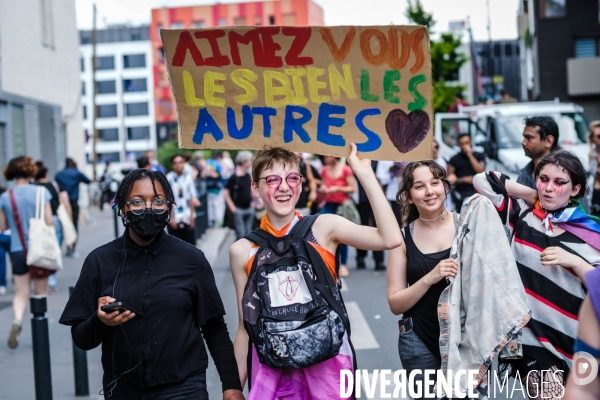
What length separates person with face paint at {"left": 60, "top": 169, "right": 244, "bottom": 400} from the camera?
3.52m

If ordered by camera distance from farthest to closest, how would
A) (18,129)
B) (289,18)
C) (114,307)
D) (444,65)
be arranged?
(289,18) → (444,65) → (18,129) → (114,307)

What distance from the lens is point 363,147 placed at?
3.87 m

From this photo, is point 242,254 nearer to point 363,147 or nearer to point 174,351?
point 174,351

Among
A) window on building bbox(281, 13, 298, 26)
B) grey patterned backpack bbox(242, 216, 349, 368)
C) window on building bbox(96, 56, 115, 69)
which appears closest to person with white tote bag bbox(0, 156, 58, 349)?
grey patterned backpack bbox(242, 216, 349, 368)

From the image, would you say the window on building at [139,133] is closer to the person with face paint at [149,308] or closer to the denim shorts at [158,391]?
the person with face paint at [149,308]

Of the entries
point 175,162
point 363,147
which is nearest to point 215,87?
point 363,147

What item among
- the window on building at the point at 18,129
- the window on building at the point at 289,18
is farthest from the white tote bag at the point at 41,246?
the window on building at the point at 289,18

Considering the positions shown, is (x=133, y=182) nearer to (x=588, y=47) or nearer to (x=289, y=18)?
(x=588, y=47)

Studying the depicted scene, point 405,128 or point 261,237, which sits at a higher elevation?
point 405,128

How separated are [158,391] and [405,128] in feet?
5.28

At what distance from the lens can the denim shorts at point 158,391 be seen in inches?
140

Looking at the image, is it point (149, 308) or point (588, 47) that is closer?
point (149, 308)

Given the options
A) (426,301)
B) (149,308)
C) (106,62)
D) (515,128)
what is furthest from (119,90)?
(149,308)

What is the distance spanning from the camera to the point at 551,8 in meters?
37.5
